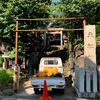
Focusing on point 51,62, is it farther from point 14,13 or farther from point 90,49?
point 14,13

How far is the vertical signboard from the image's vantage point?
6.84 meters

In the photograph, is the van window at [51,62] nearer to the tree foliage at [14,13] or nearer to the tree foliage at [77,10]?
the tree foliage at [14,13]

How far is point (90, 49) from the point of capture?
273 inches

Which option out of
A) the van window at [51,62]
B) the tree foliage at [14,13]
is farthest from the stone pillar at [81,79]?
the tree foliage at [14,13]

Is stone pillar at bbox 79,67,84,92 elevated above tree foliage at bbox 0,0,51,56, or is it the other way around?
tree foliage at bbox 0,0,51,56

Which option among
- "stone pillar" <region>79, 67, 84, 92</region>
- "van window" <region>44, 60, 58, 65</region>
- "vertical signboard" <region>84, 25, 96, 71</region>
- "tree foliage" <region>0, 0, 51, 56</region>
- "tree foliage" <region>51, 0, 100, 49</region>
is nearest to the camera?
"stone pillar" <region>79, 67, 84, 92</region>

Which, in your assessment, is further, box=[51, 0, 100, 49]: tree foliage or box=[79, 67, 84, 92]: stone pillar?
box=[51, 0, 100, 49]: tree foliage

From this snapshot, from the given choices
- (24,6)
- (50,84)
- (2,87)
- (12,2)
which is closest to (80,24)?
(24,6)

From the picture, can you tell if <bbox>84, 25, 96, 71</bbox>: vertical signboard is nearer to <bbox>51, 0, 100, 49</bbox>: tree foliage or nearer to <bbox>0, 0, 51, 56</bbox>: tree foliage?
<bbox>51, 0, 100, 49</bbox>: tree foliage

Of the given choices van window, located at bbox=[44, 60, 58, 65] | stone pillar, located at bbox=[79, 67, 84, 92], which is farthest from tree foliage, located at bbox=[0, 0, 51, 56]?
stone pillar, located at bbox=[79, 67, 84, 92]

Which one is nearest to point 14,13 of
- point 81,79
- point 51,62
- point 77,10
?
point 77,10

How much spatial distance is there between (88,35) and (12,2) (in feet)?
26.1

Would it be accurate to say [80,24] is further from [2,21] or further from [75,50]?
[2,21]

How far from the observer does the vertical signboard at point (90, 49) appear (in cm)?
684
